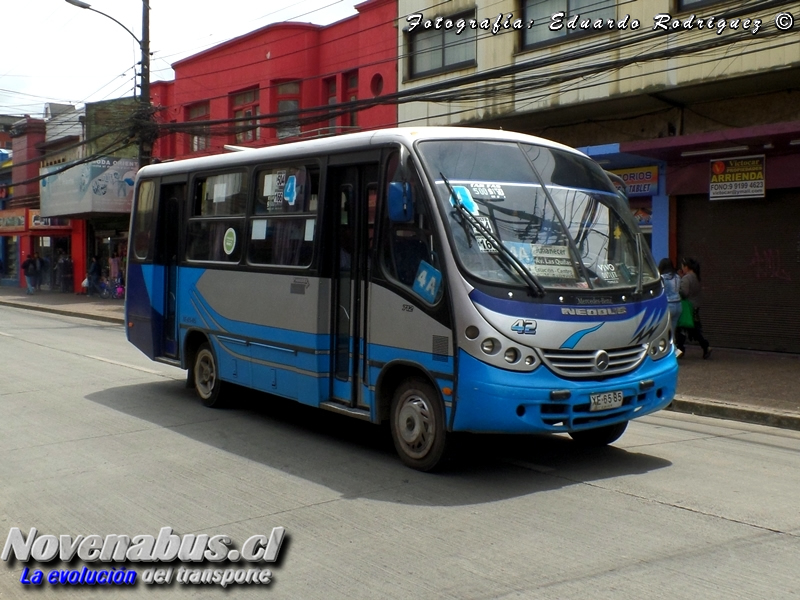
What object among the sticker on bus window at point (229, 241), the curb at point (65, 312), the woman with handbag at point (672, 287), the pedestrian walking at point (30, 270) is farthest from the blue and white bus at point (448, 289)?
the pedestrian walking at point (30, 270)

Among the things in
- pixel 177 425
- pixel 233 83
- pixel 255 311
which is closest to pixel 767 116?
pixel 255 311

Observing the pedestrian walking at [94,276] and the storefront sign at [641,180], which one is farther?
the pedestrian walking at [94,276]

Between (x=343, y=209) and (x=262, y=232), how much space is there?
1.36 m

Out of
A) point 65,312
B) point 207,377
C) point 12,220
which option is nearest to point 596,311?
point 207,377

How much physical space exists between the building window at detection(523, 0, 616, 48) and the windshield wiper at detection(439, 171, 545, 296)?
35.7 feet

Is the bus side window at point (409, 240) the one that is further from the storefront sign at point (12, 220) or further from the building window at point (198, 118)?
the storefront sign at point (12, 220)

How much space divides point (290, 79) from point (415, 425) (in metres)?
A: 22.0

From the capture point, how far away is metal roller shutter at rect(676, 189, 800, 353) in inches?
599

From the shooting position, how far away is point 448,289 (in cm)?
662

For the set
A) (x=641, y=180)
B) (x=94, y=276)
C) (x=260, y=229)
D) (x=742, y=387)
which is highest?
(x=641, y=180)

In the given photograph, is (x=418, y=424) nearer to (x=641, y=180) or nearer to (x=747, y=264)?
(x=747, y=264)

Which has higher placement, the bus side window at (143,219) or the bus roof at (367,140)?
the bus roof at (367,140)

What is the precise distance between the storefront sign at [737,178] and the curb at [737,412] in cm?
591

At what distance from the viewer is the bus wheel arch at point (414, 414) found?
6.83 metres
